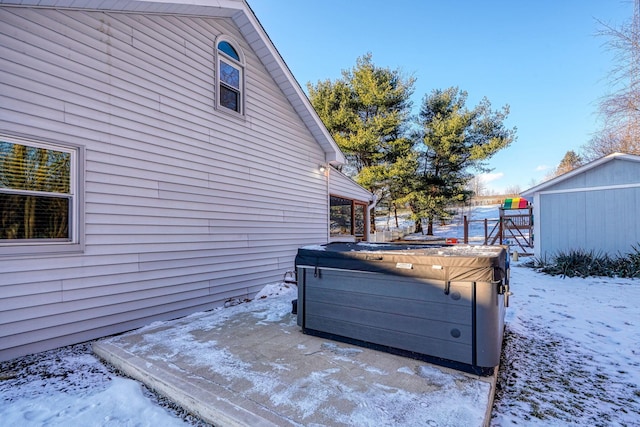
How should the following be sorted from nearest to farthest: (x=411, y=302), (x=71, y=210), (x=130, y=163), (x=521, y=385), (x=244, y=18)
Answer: (x=521, y=385)
(x=411, y=302)
(x=71, y=210)
(x=130, y=163)
(x=244, y=18)

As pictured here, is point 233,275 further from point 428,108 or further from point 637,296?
point 428,108

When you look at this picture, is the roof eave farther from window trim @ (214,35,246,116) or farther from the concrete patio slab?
the concrete patio slab

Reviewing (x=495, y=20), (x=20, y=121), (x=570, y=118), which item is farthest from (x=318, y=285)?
(x=570, y=118)

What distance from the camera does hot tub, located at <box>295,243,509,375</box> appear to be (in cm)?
223

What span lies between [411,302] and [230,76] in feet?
14.8

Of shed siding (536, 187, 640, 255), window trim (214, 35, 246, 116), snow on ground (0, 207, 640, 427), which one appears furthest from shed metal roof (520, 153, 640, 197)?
window trim (214, 35, 246, 116)

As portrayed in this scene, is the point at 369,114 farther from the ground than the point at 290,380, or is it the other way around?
the point at 369,114

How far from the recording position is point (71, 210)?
10.3ft

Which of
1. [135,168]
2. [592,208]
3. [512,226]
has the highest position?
[135,168]

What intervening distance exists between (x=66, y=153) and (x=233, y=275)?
2699 millimetres

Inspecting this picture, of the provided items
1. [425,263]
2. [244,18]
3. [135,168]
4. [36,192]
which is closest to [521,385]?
[425,263]

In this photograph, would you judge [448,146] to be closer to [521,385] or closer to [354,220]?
[354,220]

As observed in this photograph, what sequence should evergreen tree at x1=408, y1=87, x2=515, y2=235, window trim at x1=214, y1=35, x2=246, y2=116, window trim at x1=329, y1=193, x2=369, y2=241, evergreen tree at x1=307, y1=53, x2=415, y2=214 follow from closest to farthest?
window trim at x1=214, y1=35, x2=246, y2=116, window trim at x1=329, y1=193, x2=369, y2=241, evergreen tree at x1=307, y1=53, x2=415, y2=214, evergreen tree at x1=408, y1=87, x2=515, y2=235

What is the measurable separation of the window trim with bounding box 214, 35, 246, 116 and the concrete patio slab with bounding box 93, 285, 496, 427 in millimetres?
3356
